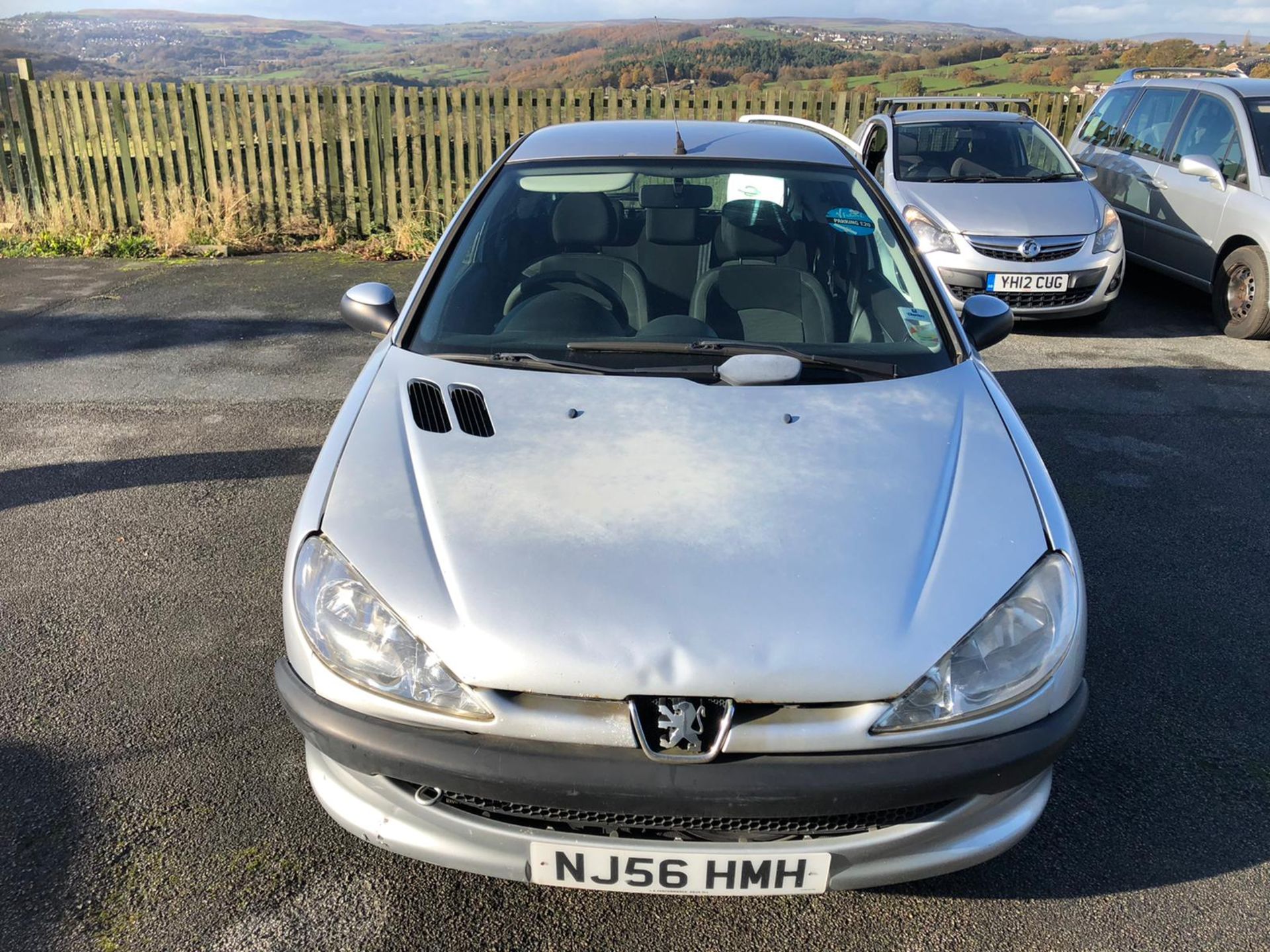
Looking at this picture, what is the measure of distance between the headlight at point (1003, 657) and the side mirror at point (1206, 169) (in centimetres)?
674

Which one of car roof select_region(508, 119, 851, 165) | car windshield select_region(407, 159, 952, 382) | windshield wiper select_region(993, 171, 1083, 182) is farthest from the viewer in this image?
windshield wiper select_region(993, 171, 1083, 182)

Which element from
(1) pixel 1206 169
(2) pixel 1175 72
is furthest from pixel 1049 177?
(2) pixel 1175 72

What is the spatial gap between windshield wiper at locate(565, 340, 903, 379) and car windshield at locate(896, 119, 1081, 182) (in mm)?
5890

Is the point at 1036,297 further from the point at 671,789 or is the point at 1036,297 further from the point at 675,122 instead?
the point at 671,789

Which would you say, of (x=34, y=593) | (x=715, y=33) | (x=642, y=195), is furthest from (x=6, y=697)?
(x=715, y=33)

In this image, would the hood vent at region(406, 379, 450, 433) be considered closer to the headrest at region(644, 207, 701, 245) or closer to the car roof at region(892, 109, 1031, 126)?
the headrest at region(644, 207, 701, 245)

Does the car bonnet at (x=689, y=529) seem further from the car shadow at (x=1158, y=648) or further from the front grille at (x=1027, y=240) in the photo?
the front grille at (x=1027, y=240)

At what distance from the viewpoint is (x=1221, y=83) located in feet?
26.8

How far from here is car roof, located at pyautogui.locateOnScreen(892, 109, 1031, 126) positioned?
8797 mm

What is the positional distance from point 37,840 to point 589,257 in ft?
7.72

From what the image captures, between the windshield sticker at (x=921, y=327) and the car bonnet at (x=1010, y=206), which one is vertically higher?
the windshield sticker at (x=921, y=327)

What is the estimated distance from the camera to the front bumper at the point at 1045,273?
7297mm

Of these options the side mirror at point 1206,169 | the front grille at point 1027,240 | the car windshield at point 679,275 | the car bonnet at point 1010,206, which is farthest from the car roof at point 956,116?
the car windshield at point 679,275

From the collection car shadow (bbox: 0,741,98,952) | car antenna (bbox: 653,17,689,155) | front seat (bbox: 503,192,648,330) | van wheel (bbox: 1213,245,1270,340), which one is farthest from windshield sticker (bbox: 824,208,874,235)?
van wheel (bbox: 1213,245,1270,340)
